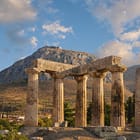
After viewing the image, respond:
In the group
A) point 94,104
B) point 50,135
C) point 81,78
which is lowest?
point 50,135

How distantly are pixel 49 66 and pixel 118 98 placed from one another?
11.3m

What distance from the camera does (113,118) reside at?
155 ft

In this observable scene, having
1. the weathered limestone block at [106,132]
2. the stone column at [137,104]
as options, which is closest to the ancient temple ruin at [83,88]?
the stone column at [137,104]

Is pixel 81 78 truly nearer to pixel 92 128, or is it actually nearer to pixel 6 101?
pixel 92 128

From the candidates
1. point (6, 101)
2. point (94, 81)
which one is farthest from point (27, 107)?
point (6, 101)

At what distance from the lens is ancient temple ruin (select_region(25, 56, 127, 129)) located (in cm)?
4731

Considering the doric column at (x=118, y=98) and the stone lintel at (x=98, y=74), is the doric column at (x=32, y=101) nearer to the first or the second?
the stone lintel at (x=98, y=74)

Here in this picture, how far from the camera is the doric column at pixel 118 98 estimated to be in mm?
46906

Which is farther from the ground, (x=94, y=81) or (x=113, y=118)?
(x=94, y=81)

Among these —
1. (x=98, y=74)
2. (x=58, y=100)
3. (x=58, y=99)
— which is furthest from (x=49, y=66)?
(x=98, y=74)

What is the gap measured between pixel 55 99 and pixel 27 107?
5.61m

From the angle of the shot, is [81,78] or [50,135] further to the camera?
Result: [81,78]

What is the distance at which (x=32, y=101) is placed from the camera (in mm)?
51344

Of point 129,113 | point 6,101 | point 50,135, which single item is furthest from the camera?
point 6,101
